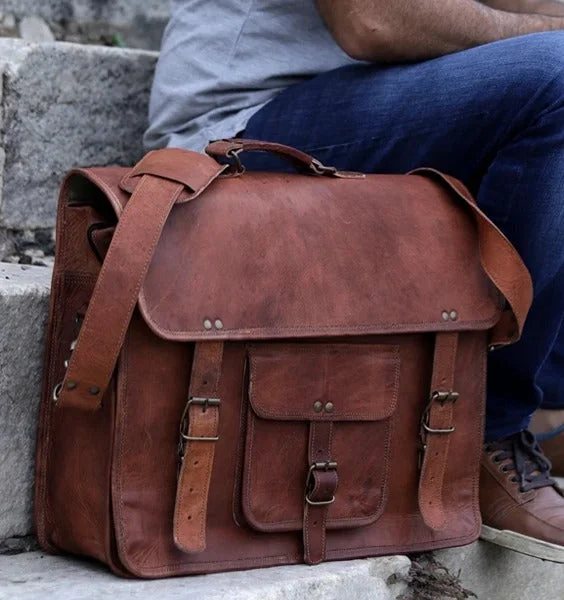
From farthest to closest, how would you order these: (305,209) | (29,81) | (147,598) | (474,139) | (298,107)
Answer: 1. (29,81)
2. (298,107)
3. (474,139)
4. (305,209)
5. (147,598)

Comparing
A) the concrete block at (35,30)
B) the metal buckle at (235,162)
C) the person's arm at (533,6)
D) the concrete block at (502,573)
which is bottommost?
the concrete block at (502,573)

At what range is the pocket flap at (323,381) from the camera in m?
1.51

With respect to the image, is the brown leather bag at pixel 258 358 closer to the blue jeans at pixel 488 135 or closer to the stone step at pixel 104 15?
the blue jeans at pixel 488 135

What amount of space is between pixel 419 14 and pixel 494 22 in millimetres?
170

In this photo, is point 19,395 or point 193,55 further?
point 193,55

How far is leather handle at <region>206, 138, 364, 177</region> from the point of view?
158 cm

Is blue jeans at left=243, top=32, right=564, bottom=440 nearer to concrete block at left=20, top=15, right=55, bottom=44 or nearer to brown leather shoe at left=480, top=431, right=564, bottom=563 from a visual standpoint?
brown leather shoe at left=480, top=431, right=564, bottom=563

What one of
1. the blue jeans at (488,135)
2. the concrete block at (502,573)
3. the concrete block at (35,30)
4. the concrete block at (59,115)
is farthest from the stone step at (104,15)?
the concrete block at (502,573)

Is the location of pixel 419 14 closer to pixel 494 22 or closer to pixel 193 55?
pixel 494 22

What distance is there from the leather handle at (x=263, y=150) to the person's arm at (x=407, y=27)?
276 mm

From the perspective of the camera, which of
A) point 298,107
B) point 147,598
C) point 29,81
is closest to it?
point 147,598

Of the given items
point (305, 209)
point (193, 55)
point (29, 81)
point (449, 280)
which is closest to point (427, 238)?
point (449, 280)

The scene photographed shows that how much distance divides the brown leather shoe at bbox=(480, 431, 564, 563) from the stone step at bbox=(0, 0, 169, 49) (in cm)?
141

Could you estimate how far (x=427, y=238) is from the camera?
65.7 inches
